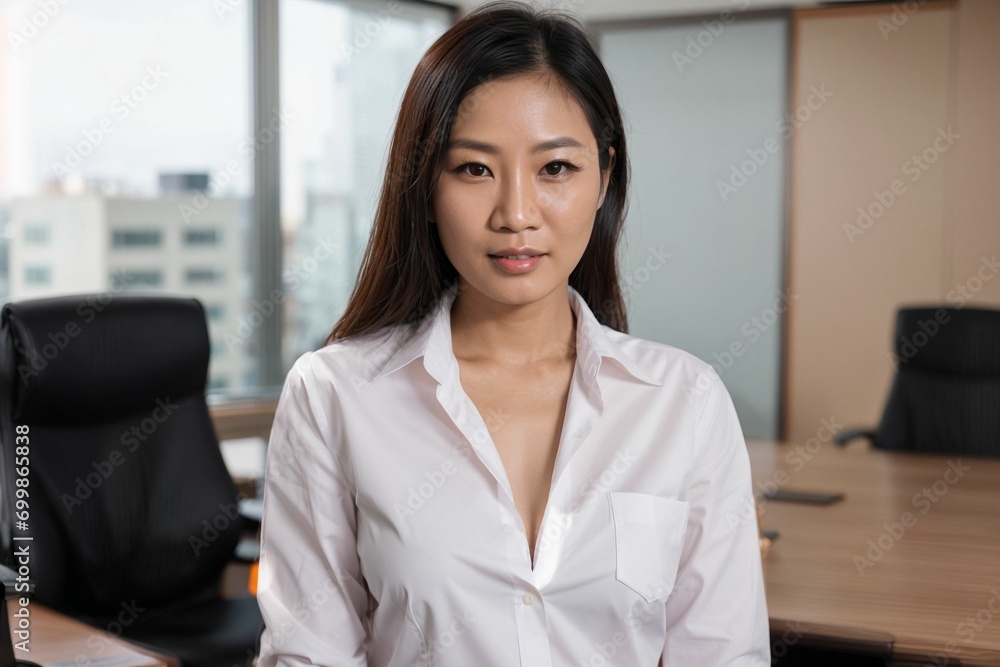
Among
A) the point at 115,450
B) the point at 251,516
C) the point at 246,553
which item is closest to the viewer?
the point at 115,450

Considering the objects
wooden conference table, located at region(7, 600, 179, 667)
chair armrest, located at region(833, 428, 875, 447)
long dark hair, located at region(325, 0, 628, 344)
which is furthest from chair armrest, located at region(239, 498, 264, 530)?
chair armrest, located at region(833, 428, 875, 447)

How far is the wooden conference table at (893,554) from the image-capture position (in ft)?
6.33

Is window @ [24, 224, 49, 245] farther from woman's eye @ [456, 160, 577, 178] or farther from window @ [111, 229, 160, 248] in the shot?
woman's eye @ [456, 160, 577, 178]

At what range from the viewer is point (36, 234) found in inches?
155

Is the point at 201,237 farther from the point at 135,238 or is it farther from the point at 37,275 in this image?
the point at 37,275

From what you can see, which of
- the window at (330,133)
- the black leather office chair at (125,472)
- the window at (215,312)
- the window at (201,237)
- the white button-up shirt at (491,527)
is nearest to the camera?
the white button-up shirt at (491,527)

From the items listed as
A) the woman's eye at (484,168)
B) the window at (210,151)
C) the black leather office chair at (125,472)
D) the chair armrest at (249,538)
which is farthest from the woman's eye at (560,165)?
the window at (210,151)

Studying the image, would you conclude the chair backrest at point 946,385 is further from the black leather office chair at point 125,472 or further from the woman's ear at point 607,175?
the woman's ear at point 607,175

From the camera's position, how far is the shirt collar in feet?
5.26

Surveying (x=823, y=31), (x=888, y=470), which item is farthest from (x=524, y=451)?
(x=823, y=31)

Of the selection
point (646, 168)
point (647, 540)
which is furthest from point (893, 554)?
point (646, 168)

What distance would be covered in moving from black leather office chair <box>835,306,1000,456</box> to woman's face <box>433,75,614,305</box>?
2.84m

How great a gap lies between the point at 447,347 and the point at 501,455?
181 millimetres

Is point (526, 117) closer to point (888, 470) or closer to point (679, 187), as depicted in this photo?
point (888, 470)
